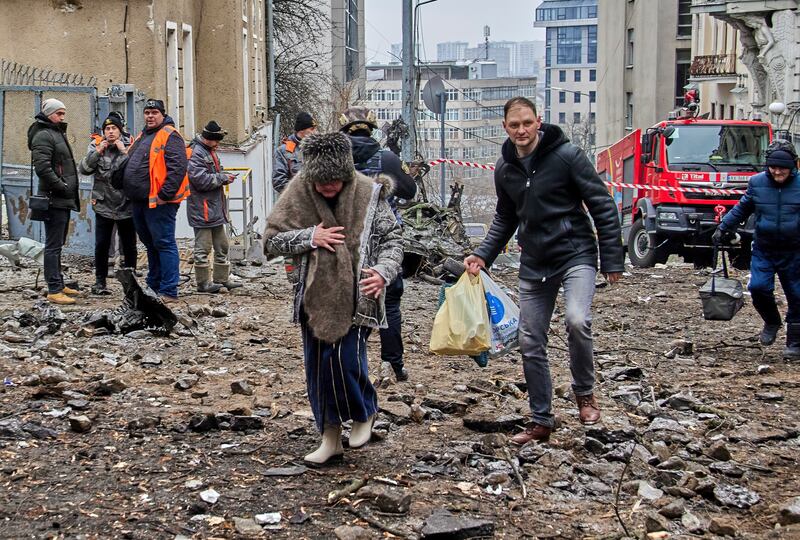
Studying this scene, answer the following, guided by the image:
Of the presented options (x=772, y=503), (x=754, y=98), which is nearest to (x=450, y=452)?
(x=772, y=503)

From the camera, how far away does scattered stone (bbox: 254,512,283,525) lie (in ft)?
15.1

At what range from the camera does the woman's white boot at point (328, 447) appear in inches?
211

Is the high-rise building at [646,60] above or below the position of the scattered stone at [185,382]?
above

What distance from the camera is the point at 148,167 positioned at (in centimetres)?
1019

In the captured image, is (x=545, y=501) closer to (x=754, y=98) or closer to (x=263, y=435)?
(x=263, y=435)

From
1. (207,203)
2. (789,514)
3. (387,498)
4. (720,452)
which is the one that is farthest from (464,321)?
(207,203)

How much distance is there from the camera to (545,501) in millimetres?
5023

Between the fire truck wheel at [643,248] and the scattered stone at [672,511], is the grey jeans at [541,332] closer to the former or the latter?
A: the scattered stone at [672,511]

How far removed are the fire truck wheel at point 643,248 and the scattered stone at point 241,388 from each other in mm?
11916

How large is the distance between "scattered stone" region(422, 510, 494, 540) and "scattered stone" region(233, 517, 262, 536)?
2.26ft

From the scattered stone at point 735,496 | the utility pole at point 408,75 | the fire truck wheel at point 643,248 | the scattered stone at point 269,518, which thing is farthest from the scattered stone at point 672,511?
the utility pole at point 408,75

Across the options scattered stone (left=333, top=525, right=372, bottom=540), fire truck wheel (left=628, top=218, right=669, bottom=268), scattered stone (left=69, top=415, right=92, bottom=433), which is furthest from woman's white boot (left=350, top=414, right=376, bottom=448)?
fire truck wheel (left=628, top=218, right=669, bottom=268)

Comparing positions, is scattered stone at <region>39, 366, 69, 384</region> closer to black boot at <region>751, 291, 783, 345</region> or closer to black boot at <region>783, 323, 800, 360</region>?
black boot at <region>751, 291, 783, 345</region>

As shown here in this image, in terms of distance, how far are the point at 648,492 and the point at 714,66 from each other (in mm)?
35679
